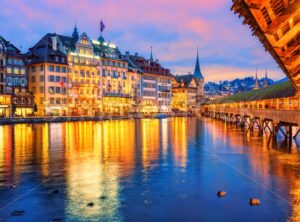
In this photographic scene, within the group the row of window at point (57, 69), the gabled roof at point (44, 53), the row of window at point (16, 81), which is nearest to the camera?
the row of window at point (16, 81)

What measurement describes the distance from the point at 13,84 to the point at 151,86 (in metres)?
68.2

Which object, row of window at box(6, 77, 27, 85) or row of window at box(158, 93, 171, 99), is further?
row of window at box(158, 93, 171, 99)

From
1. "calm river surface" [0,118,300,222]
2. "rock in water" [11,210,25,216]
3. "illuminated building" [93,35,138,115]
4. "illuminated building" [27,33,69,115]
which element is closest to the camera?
"rock in water" [11,210,25,216]

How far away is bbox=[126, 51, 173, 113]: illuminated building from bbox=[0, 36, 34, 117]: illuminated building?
52.4 m

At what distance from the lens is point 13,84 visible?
10619 centimetres

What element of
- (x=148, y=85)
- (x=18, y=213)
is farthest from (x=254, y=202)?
(x=148, y=85)

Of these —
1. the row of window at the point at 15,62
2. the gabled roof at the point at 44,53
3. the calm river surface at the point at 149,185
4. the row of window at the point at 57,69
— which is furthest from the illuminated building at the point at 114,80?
the calm river surface at the point at 149,185

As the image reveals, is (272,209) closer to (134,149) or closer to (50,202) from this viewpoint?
(50,202)

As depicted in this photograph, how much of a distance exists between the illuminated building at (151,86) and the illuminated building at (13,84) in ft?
172

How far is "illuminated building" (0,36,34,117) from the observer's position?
102375 mm

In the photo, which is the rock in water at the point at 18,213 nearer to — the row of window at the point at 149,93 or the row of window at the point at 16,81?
the row of window at the point at 16,81

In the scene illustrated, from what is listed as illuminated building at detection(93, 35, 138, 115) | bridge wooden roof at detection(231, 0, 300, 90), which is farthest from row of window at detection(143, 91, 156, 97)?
bridge wooden roof at detection(231, 0, 300, 90)

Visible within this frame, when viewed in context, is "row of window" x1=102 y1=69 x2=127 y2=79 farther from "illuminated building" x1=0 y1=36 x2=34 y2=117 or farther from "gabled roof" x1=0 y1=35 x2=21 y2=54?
"gabled roof" x1=0 y1=35 x2=21 y2=54

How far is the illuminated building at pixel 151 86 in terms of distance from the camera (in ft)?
515
